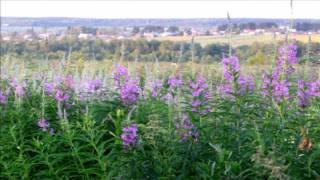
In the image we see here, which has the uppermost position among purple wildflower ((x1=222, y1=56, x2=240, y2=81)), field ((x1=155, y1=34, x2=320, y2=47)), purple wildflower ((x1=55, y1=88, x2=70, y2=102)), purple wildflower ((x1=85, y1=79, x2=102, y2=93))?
field ((x1=155, y1=34, x2=320, y2=47))

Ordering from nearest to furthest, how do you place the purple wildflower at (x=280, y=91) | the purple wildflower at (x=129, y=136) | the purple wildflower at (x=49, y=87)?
the purple wildflower at (x=129, y=136) → the purple wildflower at (x=280, y=91) → the purple wildflower at (x=49, y=87)

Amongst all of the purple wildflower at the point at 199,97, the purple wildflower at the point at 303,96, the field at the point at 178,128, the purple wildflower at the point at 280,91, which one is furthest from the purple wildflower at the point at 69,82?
the purple wildflower at the point at 303,96

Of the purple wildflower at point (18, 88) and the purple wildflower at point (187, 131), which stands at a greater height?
the purple wildflower at point (18, 88)

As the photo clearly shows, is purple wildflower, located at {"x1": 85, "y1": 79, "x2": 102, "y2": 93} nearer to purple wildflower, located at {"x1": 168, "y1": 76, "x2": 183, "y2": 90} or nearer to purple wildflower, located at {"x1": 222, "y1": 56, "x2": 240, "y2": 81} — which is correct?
purple wildflower, located at {"x1": 168, "y1": 76, "x2": 183, "y2": 90}

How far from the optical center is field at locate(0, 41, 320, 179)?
462cm

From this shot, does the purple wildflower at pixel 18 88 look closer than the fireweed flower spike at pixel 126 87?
No

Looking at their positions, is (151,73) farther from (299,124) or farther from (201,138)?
(299,124)

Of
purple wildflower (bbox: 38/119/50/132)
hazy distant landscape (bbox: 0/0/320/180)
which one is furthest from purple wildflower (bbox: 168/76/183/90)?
purple wildflower (bbox: 38/119/50/132)

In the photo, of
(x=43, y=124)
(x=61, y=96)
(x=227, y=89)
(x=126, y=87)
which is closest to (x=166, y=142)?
(x=227, y=89)

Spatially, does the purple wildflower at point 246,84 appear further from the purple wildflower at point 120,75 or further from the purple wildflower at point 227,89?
the purple wildflower at point 120,75

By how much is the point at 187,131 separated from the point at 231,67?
64 centimetres

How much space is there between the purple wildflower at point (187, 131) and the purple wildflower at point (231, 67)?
1.61ft

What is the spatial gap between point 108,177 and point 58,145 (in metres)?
0.84

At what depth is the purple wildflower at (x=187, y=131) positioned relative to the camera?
4.92m
